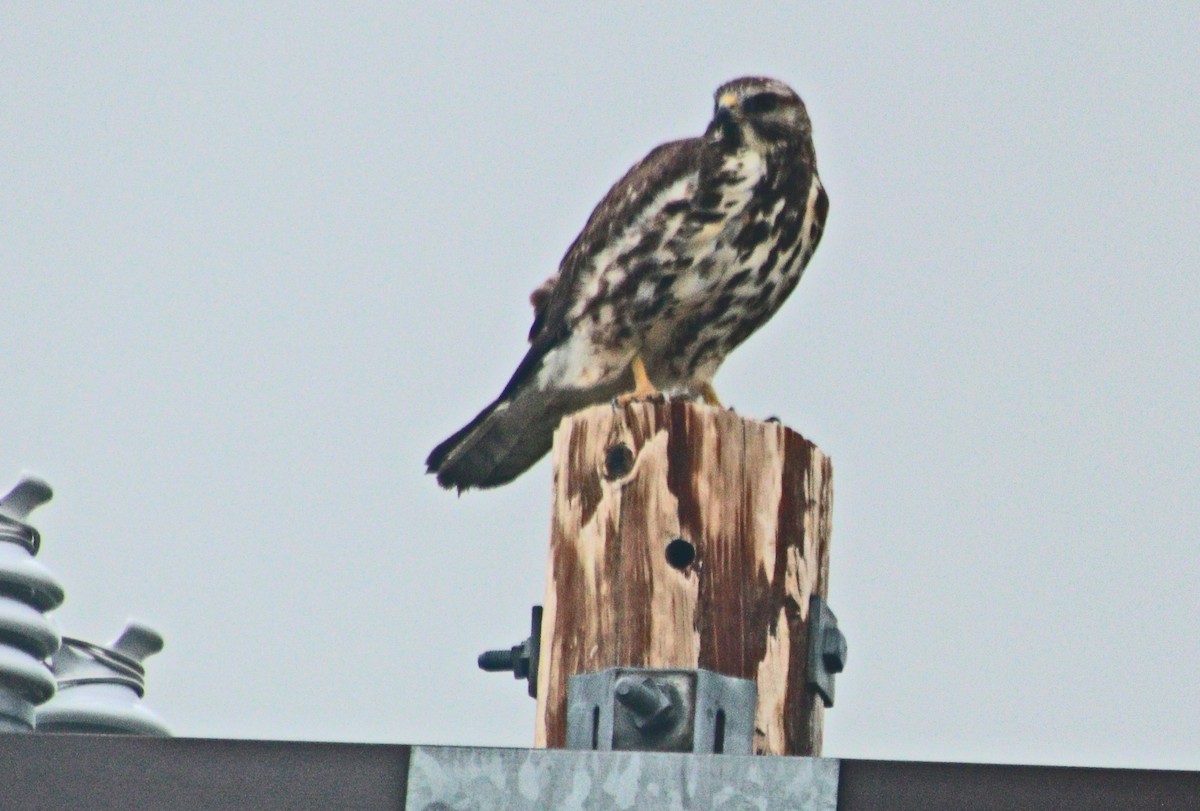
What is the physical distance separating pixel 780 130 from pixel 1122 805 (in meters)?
3.65

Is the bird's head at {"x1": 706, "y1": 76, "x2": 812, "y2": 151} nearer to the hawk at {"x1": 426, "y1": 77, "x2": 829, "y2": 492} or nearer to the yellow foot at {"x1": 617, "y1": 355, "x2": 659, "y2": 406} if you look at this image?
the hawk at {"x1": 426, "y1": 77, "x2": 829, "y2": 492}

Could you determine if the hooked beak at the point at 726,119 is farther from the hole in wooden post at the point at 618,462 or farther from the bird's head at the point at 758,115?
the hole in wooden post at the point at 618,462

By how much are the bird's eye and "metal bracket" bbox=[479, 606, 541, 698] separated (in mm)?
2920

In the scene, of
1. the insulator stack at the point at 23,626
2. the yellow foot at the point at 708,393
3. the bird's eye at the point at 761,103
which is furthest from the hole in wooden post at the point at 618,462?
the bird's eye at the point at 761,103

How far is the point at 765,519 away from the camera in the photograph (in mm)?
2424

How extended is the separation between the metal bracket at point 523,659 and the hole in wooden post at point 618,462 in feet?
0.73

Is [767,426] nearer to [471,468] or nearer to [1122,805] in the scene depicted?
[1122,805]

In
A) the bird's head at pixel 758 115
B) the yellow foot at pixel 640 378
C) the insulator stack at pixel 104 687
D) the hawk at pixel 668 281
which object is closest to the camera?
the insulator stack at pixel 104 687

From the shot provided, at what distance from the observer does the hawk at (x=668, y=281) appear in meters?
4.85

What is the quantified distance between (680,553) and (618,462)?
0.18m

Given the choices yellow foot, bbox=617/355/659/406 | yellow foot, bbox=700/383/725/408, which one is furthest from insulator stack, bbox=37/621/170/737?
yellow foot, bbox=700/383/725/408

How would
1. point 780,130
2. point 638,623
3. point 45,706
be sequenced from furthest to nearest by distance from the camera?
point 780,130, point 45,706, point 638,623

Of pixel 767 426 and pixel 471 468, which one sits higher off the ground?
pixel 471 468

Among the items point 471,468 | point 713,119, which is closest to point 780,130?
point 713,119
